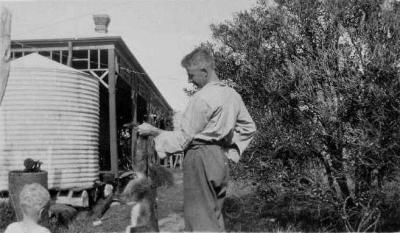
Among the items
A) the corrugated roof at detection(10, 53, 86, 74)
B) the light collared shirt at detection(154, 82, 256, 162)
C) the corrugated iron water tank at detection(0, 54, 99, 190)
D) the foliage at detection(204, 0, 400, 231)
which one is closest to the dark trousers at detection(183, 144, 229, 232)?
the light collared shirt at detection(154, 82, 256, 162)

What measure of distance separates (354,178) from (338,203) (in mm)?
519

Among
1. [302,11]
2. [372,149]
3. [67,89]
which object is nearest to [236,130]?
[372,149]

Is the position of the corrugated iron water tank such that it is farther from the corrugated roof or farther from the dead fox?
the dead fox

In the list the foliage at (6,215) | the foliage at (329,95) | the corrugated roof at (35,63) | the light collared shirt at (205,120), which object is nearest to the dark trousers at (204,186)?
the light collared shirt at (205,120)

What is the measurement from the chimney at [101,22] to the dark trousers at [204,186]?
12.2 m

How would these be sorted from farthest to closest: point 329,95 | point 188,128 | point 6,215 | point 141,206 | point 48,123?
point 48,123 → point 6,215 → point 329,95 → point 141,206 → point 188,128

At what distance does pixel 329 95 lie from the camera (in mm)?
7641

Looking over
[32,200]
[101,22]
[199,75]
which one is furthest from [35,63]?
[199,75]

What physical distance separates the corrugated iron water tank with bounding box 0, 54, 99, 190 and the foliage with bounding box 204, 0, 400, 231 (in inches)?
170

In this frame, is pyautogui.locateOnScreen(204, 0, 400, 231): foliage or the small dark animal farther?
pyautogui.locateOnScreen(204, 0, 400, 231): foliage

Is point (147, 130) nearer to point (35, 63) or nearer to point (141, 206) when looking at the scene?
point (141, 206)

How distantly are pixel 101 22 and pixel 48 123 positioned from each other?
220 inches

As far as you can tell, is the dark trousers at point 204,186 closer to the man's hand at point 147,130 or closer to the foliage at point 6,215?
the man's hand at point 147,130

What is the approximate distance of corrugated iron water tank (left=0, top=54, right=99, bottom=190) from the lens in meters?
9.72
